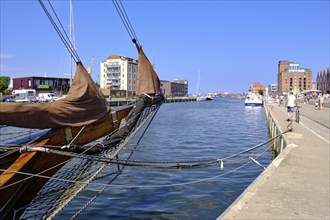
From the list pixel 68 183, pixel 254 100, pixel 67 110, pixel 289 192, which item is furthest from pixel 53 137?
Result: pixel 254 100

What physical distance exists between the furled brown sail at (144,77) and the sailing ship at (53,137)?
99 cm

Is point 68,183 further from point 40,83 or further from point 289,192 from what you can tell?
point 40,83

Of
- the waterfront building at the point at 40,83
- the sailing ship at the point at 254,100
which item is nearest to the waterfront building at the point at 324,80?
the sailing ship at the point at 254,100

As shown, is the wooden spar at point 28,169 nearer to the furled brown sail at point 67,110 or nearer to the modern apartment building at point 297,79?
the furled brown sail at point 67,110

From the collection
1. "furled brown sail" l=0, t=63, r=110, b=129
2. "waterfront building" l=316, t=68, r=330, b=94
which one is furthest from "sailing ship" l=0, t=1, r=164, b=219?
"waterfront building" l=316, t=68, r=330, b=94

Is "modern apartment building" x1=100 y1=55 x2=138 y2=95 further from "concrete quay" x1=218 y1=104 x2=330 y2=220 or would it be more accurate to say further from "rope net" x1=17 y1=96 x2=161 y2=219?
"rope net" x1=17 y1=96 x2=161 y2=219

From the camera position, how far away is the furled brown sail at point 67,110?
15.8 ft

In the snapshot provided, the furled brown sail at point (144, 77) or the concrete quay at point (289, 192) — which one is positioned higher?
the furled brown sail at point (144, 77)

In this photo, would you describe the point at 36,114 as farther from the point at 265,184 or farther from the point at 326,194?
the point at 326,194

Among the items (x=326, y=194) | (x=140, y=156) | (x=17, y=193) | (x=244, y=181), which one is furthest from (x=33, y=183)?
(x=140, y=156)

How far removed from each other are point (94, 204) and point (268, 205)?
4738 millimetres

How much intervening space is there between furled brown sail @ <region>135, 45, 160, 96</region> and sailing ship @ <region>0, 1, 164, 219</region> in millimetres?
989

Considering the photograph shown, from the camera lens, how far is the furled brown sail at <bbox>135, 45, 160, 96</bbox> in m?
8.27

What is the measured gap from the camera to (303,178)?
7.64 metres
